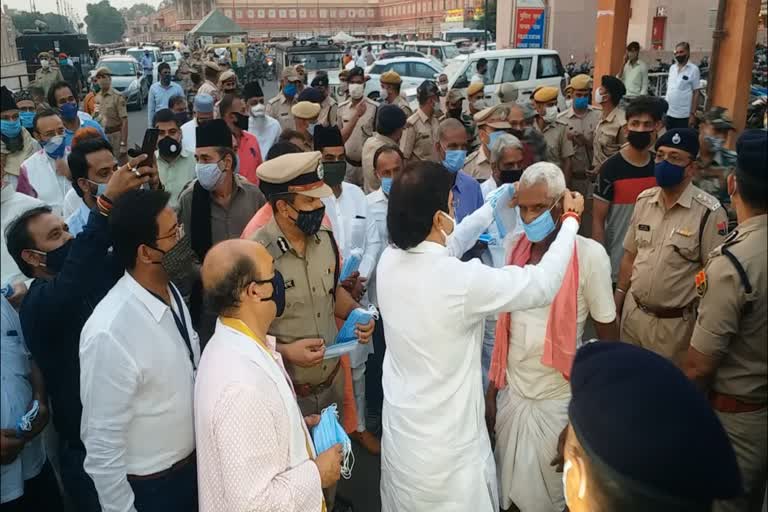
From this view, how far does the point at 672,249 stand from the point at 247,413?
2462 millimetres

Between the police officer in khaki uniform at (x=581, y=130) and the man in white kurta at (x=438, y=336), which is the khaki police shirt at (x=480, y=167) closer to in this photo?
the police officer in khaki uniform at (x=581, y=130)

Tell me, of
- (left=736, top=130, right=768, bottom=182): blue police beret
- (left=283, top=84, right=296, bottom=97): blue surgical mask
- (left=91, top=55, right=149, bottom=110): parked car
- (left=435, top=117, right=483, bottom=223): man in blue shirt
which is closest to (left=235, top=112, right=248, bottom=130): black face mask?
(left=435, top=117, right=483, bottom=223): man in blue shirt

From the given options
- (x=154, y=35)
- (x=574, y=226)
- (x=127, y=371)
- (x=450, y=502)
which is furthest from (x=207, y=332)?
(x=154, y=35)

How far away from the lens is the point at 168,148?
4.71 meters

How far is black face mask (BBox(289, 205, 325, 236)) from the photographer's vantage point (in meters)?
2.78

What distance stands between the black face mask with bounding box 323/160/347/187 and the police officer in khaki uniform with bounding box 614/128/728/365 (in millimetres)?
1963

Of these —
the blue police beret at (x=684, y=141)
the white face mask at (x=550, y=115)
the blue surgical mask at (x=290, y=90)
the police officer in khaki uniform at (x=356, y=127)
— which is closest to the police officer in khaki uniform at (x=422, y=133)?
the police officer in khaki uniform at (x=356, y=127)

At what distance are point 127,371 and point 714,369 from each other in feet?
6.57

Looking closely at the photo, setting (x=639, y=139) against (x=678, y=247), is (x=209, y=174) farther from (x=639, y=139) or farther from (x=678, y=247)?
(x=639, y=139)

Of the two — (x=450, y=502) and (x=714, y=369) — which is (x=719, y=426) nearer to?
(x=714, y=369)

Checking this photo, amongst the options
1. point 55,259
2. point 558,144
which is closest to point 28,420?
point 55,259

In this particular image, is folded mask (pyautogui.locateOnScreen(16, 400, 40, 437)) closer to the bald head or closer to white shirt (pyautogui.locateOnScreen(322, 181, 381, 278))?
the bald head

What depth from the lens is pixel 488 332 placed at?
3729 mm

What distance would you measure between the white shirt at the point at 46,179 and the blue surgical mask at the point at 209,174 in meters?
1.05
